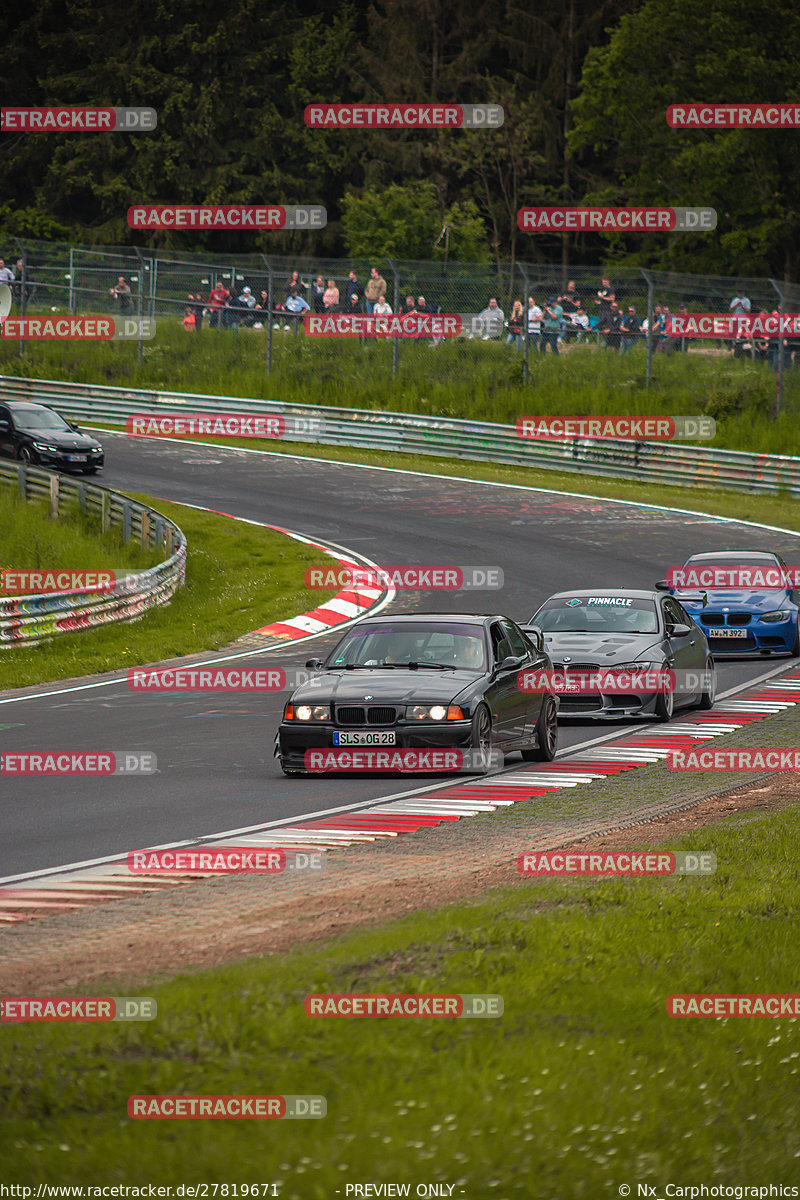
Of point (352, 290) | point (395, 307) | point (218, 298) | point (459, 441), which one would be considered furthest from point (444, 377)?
point (218, 298)

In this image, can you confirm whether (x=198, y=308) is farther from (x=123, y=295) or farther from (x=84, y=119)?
(x=84, y=119)

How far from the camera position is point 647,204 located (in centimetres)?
6562

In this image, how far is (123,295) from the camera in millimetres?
47594

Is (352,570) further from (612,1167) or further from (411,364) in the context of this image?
(612,1167)

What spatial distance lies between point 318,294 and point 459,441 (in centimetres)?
617

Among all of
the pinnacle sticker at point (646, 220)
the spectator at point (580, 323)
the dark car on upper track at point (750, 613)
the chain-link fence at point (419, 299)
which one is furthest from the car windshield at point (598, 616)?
the pinnacle sticker at point (646, 220)

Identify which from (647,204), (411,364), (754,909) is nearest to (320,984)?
(754,909)

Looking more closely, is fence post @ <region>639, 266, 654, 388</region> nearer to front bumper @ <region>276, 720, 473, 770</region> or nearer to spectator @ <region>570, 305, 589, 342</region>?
spectator @ <region>570, 305, 589, 342</region>

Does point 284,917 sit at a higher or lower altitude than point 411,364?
lower

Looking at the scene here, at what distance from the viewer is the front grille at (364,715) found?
1326 centimetres

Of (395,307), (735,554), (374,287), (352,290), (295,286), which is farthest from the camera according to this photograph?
(295,286)

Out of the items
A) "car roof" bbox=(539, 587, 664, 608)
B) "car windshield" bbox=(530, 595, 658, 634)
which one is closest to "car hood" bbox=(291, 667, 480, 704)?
"car windshield" bbox=(530, 595, 658, 634)

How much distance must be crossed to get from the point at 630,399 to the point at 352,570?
14962 mm

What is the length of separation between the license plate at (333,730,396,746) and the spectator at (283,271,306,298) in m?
33.5
